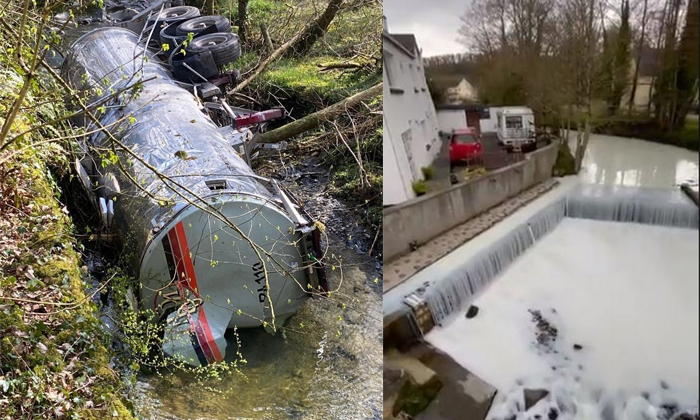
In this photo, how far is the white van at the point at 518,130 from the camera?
2.37 ft

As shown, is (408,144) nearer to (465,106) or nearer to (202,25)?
(465,106)

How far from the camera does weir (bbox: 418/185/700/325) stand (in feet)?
1.89

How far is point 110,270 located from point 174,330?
735 mm

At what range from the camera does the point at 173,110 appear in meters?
5.30

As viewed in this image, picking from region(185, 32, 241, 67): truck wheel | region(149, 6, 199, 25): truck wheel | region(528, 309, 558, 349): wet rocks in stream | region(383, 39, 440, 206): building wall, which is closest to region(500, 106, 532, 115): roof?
region(383, 39, 440, 206): building wall

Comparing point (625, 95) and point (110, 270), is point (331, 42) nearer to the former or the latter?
point (110, 270)

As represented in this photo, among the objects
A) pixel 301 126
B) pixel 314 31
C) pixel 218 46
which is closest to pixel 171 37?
pixel 218 46

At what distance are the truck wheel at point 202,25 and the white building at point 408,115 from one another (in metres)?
7.43

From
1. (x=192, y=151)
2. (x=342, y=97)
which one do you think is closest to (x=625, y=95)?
(x=192, y=151)

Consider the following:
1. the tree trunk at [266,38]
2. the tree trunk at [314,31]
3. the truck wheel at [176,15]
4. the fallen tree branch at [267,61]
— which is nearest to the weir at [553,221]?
the fallen tree branch at [267,61]

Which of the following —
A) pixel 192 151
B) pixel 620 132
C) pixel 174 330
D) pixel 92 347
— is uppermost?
pixel 620 132

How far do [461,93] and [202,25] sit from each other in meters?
7.78

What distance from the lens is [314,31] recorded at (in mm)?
9672

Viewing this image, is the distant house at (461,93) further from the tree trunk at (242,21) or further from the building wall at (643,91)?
the tree trunk at (242,21)
